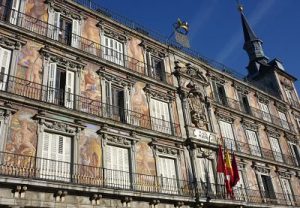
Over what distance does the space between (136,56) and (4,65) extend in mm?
7980

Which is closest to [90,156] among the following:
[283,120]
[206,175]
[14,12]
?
[206,175]

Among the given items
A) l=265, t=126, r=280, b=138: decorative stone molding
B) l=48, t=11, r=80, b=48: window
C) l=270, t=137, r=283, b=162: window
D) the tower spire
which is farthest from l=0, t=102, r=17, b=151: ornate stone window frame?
the tower spire

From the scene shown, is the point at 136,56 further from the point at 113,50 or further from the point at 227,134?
the point at 227,134

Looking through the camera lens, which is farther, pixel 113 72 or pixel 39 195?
pixel 113 72

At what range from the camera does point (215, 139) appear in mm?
20359

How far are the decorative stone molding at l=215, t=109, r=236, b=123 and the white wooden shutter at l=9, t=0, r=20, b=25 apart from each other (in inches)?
524

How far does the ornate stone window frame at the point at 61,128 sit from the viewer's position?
13.5 metres

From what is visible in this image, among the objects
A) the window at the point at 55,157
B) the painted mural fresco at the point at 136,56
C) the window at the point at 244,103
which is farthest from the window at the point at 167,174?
the window at the point at 244,103

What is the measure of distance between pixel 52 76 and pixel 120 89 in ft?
12.5

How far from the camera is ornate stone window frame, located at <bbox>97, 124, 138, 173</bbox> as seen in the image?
49.6 feet

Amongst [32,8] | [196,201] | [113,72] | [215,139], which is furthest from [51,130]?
[215,139]

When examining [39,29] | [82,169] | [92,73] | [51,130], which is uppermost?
[39,29]

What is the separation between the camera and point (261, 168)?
73.1 ft

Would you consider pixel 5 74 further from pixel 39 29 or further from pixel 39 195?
pixel 39 195
